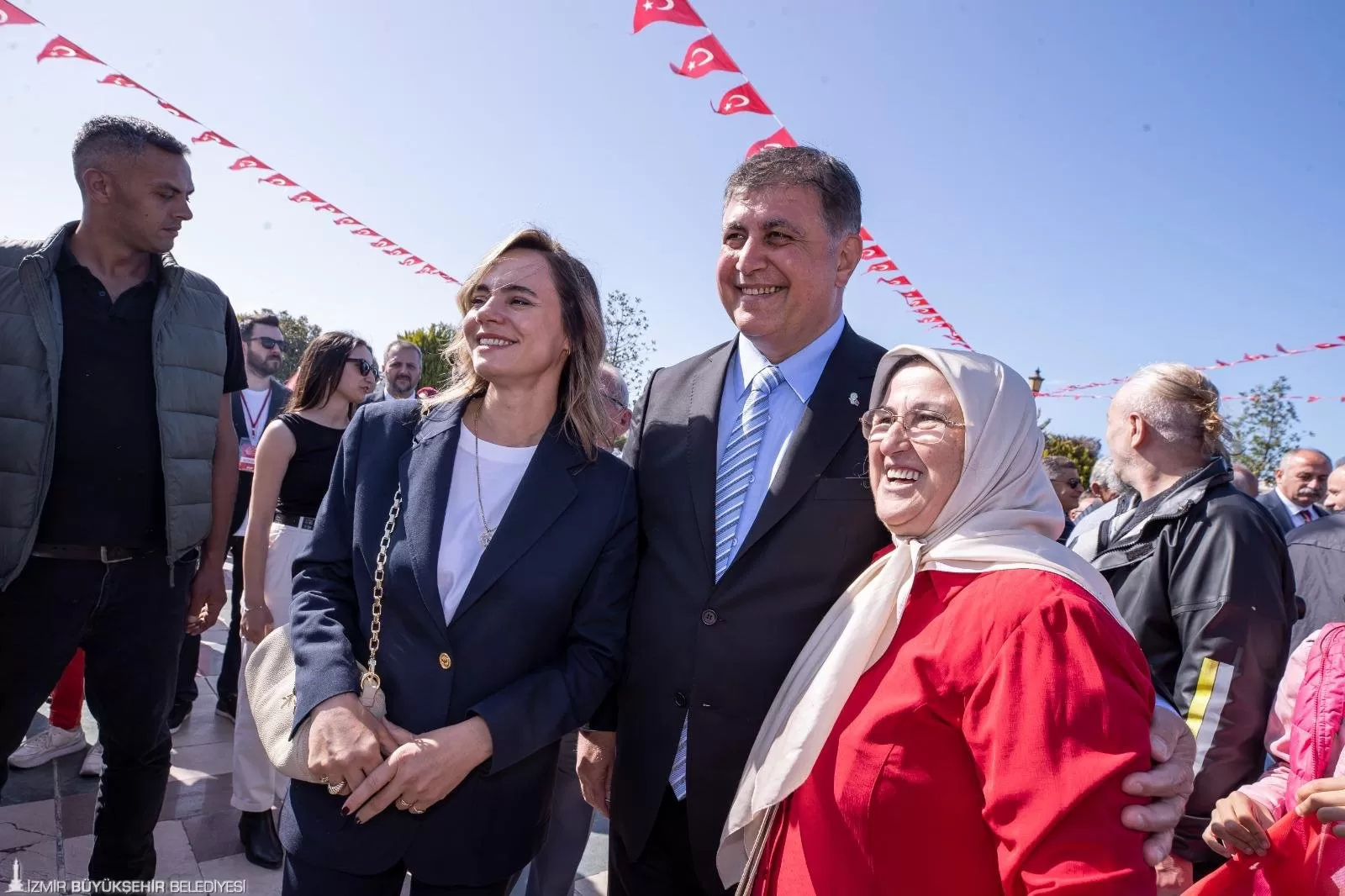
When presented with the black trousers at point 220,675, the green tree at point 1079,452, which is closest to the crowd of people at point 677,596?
the black trousers at point 220,675

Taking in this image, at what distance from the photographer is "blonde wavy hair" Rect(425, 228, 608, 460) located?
2.09m

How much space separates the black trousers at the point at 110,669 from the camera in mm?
2371

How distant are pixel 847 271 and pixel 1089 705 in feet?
4.61

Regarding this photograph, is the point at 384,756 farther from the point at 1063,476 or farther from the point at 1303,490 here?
the point at 1303,490

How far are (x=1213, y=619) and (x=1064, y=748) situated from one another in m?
1.63

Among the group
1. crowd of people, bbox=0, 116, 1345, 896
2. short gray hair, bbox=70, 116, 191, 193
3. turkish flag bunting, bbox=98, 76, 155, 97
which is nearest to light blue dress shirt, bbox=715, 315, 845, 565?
crowd of people, bbox=0, 116, 1345, 896

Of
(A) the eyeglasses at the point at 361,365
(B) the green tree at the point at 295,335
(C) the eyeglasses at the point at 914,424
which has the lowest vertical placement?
→ (C) the eyeglasses at the point at 914,424

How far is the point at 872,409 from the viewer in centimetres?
171

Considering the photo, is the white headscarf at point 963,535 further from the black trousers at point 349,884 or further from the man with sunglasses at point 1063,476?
the man with sunglasses at point 1063,476

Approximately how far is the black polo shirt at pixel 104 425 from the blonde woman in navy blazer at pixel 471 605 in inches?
39.1

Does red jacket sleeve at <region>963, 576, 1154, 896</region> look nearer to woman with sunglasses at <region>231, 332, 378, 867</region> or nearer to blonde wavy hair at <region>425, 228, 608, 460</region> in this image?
blonde wavy hair at <region>425, 228, 608, 460</region>

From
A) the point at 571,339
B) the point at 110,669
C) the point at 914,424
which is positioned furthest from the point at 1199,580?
the point at 110,669

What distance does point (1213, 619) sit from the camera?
2328 millimetres

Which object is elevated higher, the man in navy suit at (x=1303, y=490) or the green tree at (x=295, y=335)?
the green tree at (x=295, y=335)
